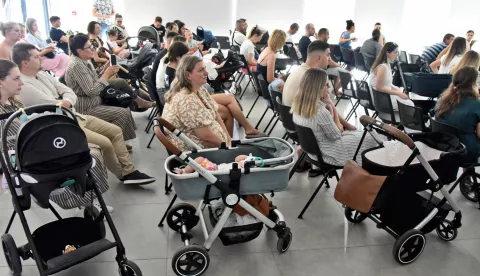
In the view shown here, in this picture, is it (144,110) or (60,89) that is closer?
(60,89)

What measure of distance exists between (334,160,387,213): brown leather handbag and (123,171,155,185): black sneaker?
67.7 inches

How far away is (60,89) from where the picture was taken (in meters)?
3.18

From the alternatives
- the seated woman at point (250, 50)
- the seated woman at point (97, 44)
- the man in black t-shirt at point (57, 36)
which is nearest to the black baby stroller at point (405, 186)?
the seated woman at point (250, 50)

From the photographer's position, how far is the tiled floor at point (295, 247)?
2.27 metres

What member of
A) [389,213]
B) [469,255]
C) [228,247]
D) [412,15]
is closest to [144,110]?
[228,247]

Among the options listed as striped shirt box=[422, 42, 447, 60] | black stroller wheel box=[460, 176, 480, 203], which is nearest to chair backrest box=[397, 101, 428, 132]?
black stroller wheel box=[460, 176, 480, 203]

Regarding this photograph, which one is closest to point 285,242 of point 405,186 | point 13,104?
point 405,186

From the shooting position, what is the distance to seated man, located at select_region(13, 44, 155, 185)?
2822 millimetres

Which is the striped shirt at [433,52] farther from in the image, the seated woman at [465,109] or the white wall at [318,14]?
the white wall at [318,14]

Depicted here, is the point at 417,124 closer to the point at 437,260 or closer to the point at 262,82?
the point at 437,260

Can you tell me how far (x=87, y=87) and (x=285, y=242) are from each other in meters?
2.35

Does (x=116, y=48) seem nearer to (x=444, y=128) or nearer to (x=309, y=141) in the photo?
(x=309, y=141)

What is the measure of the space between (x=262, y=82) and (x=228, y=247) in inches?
91.7

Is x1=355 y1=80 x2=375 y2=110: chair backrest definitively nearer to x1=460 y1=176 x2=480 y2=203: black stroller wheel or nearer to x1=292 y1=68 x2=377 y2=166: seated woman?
x1=460 y1=176 x2=480 y2=203: black stroller wheel
